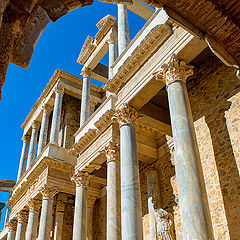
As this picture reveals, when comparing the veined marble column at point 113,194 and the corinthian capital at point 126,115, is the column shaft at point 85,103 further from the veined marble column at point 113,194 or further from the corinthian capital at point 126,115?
the corinthian capital at point 126,115

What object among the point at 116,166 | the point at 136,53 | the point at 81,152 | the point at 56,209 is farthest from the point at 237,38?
the point at 56,209

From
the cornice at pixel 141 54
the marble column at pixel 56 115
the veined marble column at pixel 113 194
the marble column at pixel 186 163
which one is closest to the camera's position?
the marble column at pixel 186 163

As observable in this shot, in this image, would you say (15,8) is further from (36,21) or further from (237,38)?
(237,38)

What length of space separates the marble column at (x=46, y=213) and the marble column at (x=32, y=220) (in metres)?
1.38

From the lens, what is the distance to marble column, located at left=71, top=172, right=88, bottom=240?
1174 centimetres

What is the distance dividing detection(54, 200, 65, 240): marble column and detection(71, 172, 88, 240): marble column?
4.67 metres

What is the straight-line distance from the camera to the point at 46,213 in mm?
14016

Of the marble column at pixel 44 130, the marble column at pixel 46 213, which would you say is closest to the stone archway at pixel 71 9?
the marble column at pixel 46 213

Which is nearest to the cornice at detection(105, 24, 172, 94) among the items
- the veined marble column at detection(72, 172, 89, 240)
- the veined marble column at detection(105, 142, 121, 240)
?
the veined marble column at detection(105, 142, 121, 240)

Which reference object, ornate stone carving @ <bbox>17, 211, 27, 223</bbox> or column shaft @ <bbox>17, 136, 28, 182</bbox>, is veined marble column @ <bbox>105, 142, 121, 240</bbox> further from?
column shaft @ <bbox>17, 136, 28, 182</bbox>

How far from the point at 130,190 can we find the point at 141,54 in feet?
14.2

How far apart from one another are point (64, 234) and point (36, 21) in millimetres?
15987

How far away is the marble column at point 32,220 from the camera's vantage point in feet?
48.8

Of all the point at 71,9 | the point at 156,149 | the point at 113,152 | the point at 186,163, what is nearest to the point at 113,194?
the point at 113,152
